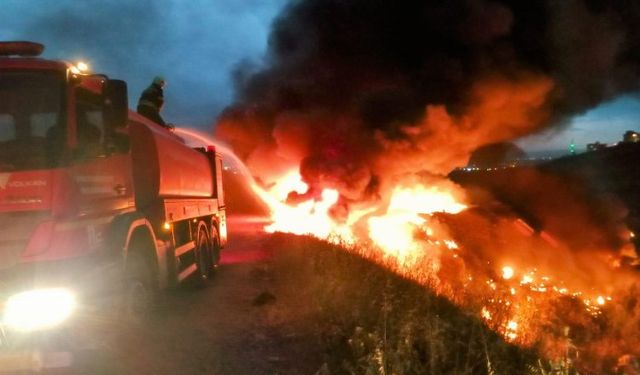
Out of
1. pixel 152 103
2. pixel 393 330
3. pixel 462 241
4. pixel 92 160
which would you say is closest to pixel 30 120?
pixel 92 160

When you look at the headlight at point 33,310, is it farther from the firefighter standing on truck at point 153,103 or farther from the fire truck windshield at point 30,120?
the firefighter standing on truck at point 153,103

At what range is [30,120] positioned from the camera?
5.34 metres

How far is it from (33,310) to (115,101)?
207 centimetres

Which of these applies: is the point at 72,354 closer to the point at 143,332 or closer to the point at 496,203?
the point at 143,332

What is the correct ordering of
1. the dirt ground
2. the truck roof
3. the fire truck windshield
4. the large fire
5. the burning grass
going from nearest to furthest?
the fire truck windshield → the truck roof → the burning grass → the dirt ground → the large fire

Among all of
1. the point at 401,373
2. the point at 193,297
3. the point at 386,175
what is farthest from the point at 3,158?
Result: the point at 386,175

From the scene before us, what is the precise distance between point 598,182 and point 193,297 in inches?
1244

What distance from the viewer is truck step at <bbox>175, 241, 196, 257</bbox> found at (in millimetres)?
9092

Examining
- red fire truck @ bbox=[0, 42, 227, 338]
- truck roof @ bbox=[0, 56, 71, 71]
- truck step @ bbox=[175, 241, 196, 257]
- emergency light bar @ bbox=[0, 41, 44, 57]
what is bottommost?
truck step @ bbox=[175, 241, 196, 257]

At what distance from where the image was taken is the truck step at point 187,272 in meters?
9.19

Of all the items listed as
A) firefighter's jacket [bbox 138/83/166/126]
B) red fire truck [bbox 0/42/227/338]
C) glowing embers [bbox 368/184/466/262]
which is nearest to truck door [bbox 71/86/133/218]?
red fire truck [bbox 0/42/227/338]

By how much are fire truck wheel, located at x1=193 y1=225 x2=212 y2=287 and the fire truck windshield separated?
Result: 18.4 ft

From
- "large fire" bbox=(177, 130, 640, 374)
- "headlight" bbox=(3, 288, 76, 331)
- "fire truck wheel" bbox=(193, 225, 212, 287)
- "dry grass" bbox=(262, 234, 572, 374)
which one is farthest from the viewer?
"large fire" bbox=(177, 130, 640, 374)

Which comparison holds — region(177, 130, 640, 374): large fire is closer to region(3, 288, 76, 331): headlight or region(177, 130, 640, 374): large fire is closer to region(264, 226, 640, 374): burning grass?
region(264, 226, 640, 374): burning grass
